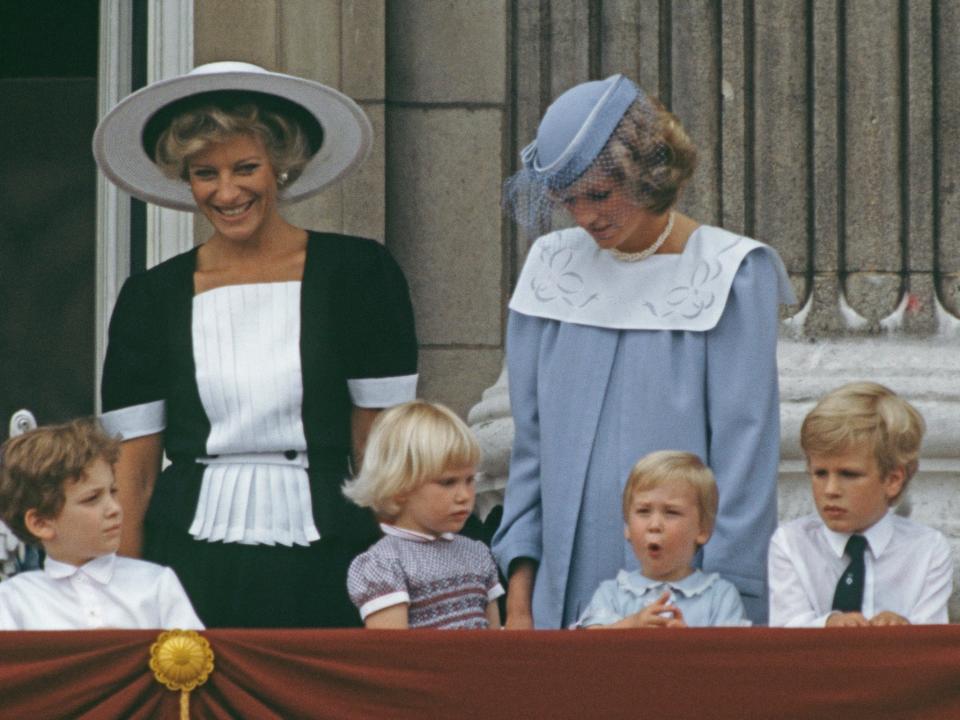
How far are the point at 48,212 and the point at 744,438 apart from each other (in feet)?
12.2

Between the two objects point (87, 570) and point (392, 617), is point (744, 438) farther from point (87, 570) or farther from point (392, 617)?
point (87, 570)

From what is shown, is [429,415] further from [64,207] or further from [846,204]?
[64,207]

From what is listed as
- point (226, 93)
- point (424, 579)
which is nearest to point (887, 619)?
point (424, 579)

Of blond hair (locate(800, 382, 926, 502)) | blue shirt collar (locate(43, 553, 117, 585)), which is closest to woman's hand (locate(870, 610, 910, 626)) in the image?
blond hair (locate(800, 382, 926, 502))

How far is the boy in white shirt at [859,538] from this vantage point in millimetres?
4711

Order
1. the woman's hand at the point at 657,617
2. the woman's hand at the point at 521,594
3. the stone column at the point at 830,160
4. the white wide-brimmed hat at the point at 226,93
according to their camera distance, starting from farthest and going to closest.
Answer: the stone column at the point at 830,160
the white wide-brimmed hat at the point at 226,93
the woman's hand at the point at 521,594
the woman's hand at the point at 657,617

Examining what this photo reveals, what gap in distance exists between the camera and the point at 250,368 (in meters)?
5.02

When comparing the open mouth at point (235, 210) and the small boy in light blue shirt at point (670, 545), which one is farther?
the open mouth at point (235, 210)

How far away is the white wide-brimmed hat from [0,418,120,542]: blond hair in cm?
77

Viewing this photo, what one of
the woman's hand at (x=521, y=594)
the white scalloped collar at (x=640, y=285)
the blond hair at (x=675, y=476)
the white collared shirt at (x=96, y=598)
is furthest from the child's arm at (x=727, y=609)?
the white collared shirt at (x=96, y=598)

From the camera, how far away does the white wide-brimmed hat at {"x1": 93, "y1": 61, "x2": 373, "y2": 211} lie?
5137 mm

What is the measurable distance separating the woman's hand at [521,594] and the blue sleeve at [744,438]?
357 mm

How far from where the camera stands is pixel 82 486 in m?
4.73

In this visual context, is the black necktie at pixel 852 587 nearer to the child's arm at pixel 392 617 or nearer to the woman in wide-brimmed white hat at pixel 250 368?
the child's arm at pixel 392 617
